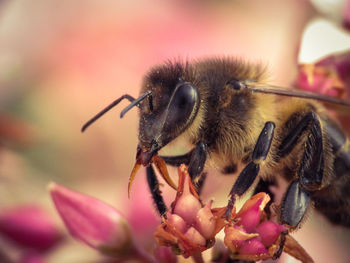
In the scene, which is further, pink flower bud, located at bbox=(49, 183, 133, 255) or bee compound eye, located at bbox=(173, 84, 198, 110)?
pink flower bud, located at bbox=(49, 183, 133, 255)

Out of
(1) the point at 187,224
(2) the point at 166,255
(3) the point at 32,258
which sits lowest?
(3) the point at 32,258

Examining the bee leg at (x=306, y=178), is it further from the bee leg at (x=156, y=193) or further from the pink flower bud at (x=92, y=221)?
the pink flower bud at (x=92, y=221)

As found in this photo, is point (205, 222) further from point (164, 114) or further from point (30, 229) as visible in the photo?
point (30, 229)

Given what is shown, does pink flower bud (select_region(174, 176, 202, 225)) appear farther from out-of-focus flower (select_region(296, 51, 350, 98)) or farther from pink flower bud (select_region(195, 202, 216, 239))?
out-of-focus flower (select_region(296, 51, 350, 98))

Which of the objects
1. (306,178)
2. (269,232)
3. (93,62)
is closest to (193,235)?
(269,232)

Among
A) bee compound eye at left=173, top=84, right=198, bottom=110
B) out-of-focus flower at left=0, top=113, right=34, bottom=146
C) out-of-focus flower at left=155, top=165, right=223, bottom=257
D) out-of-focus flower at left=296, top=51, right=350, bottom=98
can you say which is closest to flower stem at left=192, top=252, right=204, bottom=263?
out-of-focus flower at left=155, top=165, right=223, bottom=257

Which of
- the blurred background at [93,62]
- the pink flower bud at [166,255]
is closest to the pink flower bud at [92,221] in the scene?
the pink flower bud at [166,255]
